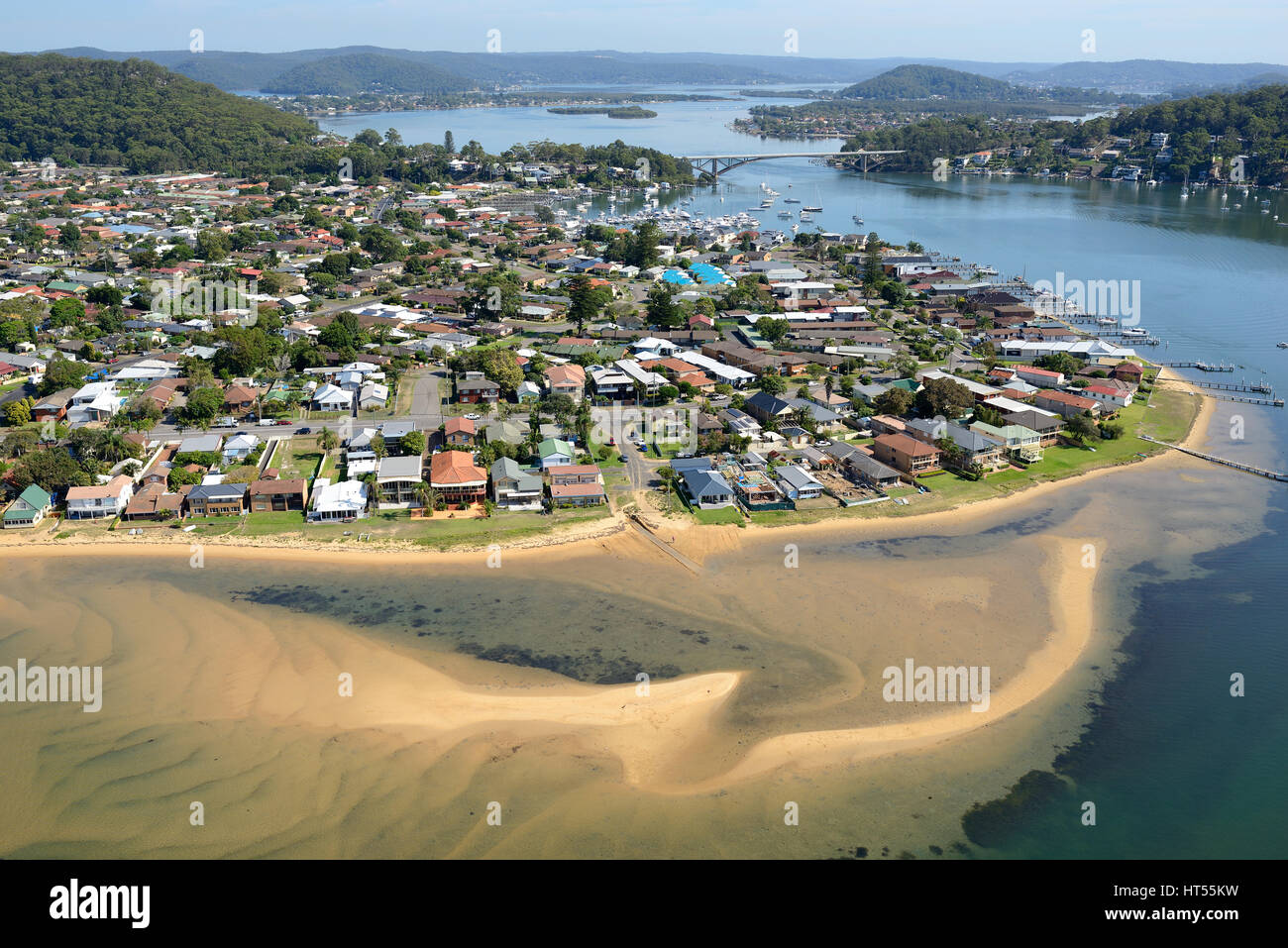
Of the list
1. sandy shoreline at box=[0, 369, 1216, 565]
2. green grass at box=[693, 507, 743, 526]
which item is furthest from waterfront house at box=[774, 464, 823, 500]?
green grass at box=[693, 507, 743, 526]

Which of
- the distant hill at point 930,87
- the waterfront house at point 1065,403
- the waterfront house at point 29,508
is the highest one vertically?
the distant hill at point 930,87

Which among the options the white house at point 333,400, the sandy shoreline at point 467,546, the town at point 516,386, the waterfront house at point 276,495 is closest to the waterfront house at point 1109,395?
the town at point 516,386

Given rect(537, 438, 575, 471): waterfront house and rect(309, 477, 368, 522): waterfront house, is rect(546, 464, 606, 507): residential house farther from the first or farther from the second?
rect(309, 477, 368, 522): waterfront house

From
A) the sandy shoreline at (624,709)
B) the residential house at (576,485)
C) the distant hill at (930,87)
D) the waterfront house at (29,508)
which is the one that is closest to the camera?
the sandy shoreline at (624,709)

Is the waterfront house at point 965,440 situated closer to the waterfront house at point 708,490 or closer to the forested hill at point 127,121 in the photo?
the waterfront house at point 708,490

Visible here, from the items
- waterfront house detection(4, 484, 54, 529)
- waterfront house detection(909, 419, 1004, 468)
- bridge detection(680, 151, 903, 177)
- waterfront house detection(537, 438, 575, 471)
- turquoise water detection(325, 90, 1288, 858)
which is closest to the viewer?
turquoise water detection(325, 90, 1288, 858)

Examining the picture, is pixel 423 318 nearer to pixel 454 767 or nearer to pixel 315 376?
pixel 315 376
